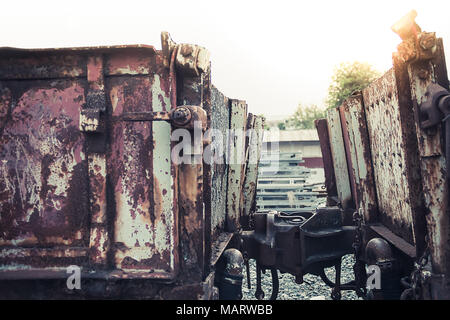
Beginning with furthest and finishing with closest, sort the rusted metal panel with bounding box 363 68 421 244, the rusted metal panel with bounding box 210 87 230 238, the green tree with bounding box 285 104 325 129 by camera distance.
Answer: the green tree with bounding box 285 104 325 129, the rusted metal panel with bounding box 210 87 230 238, the rusted metal panel with bounding box 363 68 421 244

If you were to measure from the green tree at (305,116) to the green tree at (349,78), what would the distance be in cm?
1633

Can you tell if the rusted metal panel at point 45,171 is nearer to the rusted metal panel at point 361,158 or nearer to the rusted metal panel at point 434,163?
the rusted metal panel at point 434,163

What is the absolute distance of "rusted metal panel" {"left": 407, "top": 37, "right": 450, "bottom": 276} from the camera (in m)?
1.89

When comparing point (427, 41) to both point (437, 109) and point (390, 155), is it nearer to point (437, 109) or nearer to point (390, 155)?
point (437, 109)

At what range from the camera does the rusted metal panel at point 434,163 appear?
1888 millimetres

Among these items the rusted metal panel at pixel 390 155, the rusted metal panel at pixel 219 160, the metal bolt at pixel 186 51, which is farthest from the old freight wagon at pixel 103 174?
the rusted metal panel at pixel 390 155

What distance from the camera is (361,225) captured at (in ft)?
10.4

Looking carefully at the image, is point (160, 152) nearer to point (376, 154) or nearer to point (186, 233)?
point (186, 233)

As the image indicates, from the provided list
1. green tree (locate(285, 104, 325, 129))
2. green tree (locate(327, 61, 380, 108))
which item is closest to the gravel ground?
green tree (locate(327, 61, 380, 108))

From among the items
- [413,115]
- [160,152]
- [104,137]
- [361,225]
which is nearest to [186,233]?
[160,152]

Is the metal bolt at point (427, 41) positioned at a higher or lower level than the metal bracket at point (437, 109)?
higher

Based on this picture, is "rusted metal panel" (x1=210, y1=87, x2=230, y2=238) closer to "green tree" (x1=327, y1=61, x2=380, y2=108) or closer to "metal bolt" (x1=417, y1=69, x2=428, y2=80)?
"metal bolt" (x1=417, y1=69, x2=428, y2=80)

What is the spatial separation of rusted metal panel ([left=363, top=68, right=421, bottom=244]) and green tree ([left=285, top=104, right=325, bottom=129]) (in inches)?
1677

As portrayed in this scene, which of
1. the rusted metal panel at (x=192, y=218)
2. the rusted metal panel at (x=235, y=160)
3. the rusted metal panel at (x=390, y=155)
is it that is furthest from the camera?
the rusted metal panel at (x=235, y=160)
